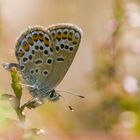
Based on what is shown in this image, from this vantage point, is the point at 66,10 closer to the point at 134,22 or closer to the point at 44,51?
the point at 134,22

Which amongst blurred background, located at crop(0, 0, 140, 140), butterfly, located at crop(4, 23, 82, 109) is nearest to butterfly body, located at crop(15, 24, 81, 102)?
butterfly, located at crop(4, 23, 82, 109)

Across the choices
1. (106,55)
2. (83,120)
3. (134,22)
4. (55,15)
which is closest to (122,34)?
(106,55)

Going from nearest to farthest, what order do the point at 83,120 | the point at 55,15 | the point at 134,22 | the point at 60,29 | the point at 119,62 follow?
the point at 60,29 → the point at 119,62 → the point at 134,22 → the point at 83,120 → the point at 55,15

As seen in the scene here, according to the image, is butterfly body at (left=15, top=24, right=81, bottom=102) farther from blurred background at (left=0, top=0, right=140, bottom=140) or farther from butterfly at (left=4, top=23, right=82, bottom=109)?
blurred background at (left=0, top=0, right=140, bottom=140)

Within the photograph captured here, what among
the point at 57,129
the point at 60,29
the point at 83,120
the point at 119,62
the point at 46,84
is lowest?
the point at 83,120

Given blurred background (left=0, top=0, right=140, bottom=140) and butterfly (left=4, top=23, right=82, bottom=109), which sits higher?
butterfly (left=4, top=23, right=82, bottom=109)

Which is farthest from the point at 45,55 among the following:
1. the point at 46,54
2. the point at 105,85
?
the point at 105,85

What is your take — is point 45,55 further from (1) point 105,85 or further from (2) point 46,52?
(1) point 105,85

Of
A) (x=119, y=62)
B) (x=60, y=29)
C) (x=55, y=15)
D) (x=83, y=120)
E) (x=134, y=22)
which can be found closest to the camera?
(x=60, y=29)
